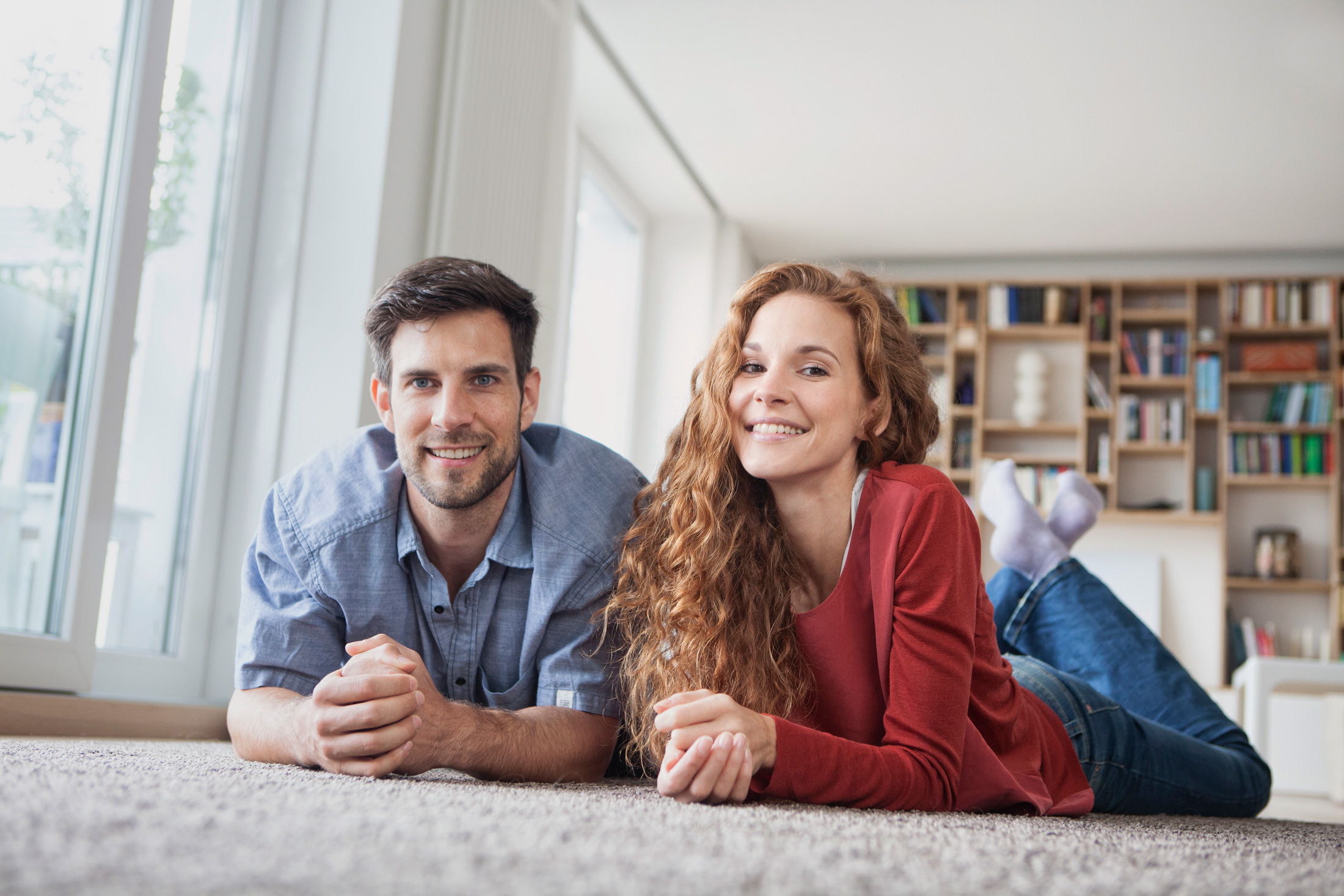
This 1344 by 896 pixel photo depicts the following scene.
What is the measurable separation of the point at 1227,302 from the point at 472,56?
430 centimetres

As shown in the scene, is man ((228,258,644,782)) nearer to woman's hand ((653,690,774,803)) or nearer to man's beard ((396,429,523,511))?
man's beard ((396,429,523,511))

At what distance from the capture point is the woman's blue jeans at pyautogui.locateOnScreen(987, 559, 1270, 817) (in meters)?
1.60

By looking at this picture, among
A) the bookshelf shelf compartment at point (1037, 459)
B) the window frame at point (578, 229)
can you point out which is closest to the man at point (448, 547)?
the window frame at point (578, 229)

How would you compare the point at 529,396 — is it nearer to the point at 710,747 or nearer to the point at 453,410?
the point at 453,410

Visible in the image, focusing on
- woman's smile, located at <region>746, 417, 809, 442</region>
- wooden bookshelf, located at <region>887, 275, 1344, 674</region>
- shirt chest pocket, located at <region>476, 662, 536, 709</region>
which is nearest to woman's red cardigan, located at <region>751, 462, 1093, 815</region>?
woman's smile, located at <region>746, 417, 809, 442</region>

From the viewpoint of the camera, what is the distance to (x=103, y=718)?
76.8 inches

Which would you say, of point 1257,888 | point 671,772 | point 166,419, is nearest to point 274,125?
point 166,419

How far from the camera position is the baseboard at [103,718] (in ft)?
5.90

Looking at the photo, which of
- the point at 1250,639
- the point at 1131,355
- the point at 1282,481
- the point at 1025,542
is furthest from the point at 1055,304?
the point at 1025,542

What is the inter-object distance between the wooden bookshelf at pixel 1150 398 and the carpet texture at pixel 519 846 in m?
4.68

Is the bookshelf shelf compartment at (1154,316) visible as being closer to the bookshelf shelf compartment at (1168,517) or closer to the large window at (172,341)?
the bookshelf shelf compartment at (1168,517)

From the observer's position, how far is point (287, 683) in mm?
1400

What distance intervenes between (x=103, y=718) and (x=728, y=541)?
128 centimetres

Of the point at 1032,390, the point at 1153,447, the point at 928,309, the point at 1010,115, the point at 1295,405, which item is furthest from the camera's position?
the point at 928,309
